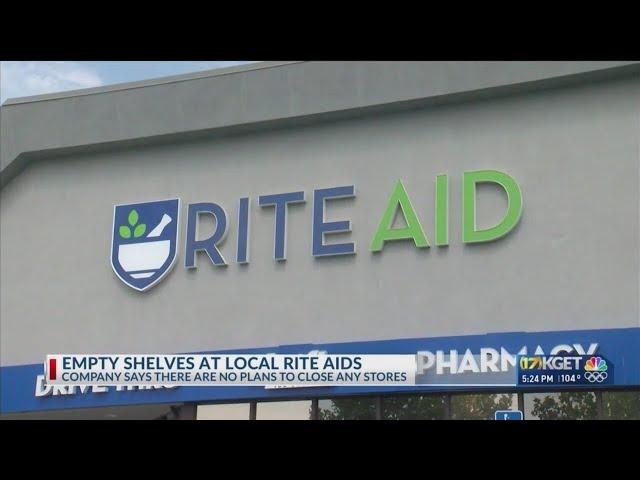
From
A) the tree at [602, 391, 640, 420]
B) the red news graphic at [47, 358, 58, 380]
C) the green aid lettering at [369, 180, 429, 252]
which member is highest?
the green aid lettering at [369, 180, 429, 252]

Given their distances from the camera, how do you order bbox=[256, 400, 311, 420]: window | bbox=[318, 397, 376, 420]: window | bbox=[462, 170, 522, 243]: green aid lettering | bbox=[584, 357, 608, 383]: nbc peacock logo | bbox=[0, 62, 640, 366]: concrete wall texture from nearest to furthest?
1. bbox=[584, 357, 608, 383]: nbc peacock logo
2. bbox=[0, 62, 640, 366]: concrete wall texture
3. bbox=[462, 170, 522, 243]: green aid lettering
4. bbox=[318, 397, 376, 420]: window
5. bbox=[256, 400, 311, 420]: window

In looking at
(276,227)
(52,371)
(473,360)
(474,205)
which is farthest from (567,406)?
(52,371)

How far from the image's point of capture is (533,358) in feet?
53.5

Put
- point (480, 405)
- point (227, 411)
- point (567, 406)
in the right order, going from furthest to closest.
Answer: point (227, 411) → point (480, 405) → point (567, 406)

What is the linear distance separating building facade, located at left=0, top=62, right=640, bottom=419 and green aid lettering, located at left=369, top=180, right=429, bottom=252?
30mm

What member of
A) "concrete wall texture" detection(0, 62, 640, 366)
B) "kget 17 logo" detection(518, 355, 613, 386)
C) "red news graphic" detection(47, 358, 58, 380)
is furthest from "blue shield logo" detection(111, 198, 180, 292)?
"kget 17 logo" detection(518, 355, 613, 386)

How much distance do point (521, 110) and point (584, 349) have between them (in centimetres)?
449

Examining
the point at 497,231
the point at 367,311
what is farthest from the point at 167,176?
the point at 497,231

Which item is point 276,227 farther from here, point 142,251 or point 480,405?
point 480,405

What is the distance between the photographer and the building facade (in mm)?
16625

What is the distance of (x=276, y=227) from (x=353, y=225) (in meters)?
1.63

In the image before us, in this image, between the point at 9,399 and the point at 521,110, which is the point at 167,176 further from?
the point at 521,110

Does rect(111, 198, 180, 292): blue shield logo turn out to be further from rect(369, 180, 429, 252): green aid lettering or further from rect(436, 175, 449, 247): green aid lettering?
rect(436, 175, 449, 247): green aid lettering

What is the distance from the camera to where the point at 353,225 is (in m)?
18.5
